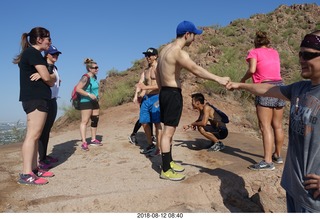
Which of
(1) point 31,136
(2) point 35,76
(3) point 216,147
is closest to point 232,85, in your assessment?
(2) point 35,76

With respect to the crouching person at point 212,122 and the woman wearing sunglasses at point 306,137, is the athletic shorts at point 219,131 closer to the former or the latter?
the crouching person at point 212,122

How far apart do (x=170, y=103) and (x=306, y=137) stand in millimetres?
2319

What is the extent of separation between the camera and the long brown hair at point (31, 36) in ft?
13.5

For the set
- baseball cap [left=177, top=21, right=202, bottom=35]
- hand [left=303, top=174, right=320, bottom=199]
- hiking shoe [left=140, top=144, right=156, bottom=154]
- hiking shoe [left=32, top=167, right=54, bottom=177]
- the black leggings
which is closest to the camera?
hand [left=303, top=174, right=320, bottom=199]

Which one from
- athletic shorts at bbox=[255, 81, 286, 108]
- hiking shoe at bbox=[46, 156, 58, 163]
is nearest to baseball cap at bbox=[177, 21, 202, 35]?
athletic shorts at bbox=[255, 81, 286, 108]

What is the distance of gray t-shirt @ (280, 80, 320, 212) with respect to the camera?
78.3 inches

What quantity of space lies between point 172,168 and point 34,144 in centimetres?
186

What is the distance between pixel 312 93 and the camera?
2064mm

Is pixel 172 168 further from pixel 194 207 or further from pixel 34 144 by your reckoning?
pixel 34 144

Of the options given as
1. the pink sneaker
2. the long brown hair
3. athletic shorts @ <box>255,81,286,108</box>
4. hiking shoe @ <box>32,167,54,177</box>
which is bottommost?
the pink sneaker

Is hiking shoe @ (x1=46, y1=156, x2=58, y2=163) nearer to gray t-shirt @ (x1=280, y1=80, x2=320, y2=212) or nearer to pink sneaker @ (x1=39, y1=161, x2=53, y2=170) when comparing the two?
pink sneaker @ (x1=39, y1=161, x2=53, y2=170)

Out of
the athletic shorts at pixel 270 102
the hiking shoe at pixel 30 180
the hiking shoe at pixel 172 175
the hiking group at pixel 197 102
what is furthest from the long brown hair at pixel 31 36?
the athletic shorts at pixel 270 102

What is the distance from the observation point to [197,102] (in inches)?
232

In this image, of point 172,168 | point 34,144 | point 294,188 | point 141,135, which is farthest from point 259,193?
point 141,135
